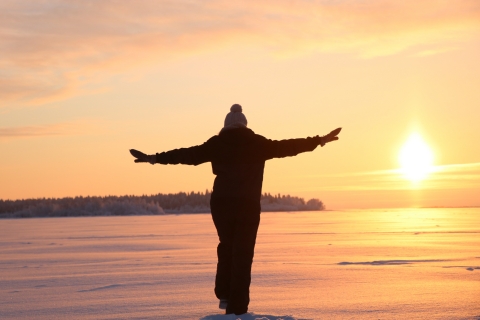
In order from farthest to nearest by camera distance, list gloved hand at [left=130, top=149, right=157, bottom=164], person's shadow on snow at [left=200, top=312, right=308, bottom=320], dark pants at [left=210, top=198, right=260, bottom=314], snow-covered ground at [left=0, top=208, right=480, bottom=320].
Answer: gloved hand at [left=130, top=149, right=157, bottom=164] → dark pants at [left=210, top=198, right=260, bottom=314] → snow-covered ground at [left=0, top=208, right=480, bottom=320] → person's shadow on snow at [left=200, top=312, right=308, bottom=320]

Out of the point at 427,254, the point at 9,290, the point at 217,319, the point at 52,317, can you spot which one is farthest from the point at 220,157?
the point at 427,254

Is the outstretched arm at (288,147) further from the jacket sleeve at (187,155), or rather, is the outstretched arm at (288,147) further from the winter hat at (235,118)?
the jacket sleeve at (187,155)

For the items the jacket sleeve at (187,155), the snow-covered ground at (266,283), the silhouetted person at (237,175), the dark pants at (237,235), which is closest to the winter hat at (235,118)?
the silhouetted person at (237,175)

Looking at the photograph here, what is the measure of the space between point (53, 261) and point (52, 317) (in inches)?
219

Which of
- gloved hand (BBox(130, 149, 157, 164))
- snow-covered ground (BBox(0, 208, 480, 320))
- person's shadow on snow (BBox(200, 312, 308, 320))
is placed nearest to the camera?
person's shadow on snow (BBox(200, 312, 308, 320))

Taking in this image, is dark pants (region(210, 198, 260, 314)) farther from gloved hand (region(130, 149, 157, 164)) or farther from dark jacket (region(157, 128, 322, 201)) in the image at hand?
gloved hand (region(130, 149, 157, 164))

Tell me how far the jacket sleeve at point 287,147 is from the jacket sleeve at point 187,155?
0.57 meters

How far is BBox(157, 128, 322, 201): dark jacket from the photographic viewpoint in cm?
600

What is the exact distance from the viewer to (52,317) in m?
5.69

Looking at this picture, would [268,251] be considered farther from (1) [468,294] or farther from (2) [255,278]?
(1) [468,294]

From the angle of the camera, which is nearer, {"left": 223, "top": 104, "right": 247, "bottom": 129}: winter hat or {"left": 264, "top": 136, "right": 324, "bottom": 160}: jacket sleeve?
{"left": 264, "top": 136, "right": 324, "bottom": 160}: jacket sleeve

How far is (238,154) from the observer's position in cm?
602

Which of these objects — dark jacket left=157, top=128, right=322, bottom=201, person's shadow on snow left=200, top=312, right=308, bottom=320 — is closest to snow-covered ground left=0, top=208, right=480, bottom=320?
person's shadow on snow left=200, top=312, right=308, bottom=320

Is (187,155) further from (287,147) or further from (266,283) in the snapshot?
(266,283)
